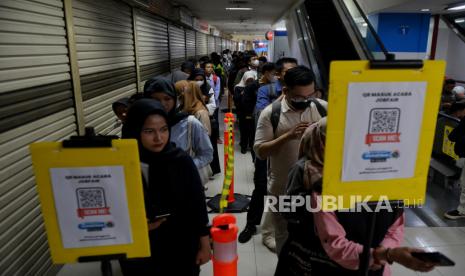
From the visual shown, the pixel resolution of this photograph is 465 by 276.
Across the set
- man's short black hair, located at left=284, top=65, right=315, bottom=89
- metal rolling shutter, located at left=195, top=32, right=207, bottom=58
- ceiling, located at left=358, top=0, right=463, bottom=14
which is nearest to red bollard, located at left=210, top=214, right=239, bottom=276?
man's short black hair, located at left=284, top=65, right=315, bottom=89

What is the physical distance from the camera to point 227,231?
6.72 feet

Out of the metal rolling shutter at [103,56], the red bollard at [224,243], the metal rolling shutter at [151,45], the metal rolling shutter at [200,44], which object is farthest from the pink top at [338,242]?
the metal rolling shutter at [200,44]

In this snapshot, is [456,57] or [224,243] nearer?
[224,243]

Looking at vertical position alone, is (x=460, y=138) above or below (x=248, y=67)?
below

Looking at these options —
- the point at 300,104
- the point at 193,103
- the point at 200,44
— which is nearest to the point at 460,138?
the point at 300,104

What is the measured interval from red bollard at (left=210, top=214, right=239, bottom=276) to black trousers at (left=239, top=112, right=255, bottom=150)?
12.9 ft

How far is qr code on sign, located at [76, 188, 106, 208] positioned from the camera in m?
1.08

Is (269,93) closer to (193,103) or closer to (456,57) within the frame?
(193,103)

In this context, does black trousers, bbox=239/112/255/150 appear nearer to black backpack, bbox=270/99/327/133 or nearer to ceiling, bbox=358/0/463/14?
black backpack, bbox=270/99/327/133

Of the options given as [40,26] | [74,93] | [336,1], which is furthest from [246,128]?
[336,1]

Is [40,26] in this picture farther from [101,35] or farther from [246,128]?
[246,128]

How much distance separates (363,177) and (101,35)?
422 centimetres

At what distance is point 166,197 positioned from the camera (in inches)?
64.7

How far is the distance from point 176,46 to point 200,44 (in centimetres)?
580
